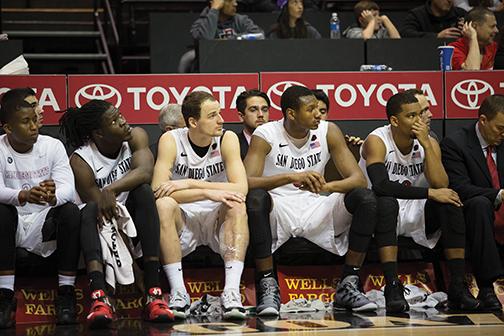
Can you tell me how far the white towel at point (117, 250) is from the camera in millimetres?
6121

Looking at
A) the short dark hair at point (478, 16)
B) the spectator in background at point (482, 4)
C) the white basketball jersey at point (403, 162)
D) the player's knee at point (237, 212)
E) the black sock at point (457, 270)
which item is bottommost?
the black sock at point (457, 270)

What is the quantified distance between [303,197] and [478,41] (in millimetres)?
3020

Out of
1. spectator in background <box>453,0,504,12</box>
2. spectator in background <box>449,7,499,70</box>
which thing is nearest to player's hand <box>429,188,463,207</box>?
spectator in background <box>449,7,499,70</box>

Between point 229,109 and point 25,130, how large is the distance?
1.99 metres

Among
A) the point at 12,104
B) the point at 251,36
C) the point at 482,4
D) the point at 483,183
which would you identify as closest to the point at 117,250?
the point at 12,104

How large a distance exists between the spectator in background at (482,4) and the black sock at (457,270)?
15.6ft

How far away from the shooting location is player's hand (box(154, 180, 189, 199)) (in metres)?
6.45

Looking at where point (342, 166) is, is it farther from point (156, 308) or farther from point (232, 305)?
point (156, 308)

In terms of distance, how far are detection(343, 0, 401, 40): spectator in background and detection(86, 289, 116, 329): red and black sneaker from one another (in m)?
4.80

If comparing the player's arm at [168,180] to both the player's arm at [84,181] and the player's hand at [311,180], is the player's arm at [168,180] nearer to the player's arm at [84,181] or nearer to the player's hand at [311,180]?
the player's arm at [84,181]

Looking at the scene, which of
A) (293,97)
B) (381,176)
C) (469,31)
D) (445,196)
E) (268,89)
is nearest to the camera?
(445,196)

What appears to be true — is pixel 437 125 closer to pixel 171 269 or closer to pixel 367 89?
pixel 367 89

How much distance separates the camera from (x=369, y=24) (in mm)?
10047

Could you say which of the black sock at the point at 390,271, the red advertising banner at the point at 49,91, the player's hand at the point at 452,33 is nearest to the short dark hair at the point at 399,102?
the black sock at the point at 390,271
